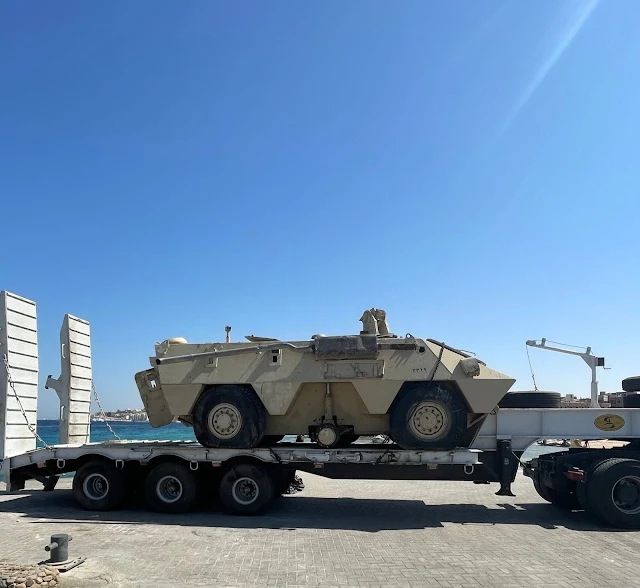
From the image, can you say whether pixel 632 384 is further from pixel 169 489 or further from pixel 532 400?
pixel 169 489

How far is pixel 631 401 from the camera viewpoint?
1218 cm

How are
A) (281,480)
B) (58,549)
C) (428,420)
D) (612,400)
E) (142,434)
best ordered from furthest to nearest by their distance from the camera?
(142,434) < (612,400) < (281,480) < (428,420) < (58,549)

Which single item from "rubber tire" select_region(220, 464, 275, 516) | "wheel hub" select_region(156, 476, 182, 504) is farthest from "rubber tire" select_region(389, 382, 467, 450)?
"wheel hub" select_region(156, 476, 182, 504)

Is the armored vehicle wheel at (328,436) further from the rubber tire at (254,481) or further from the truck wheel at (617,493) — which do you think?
the truck wheel at (617,493)

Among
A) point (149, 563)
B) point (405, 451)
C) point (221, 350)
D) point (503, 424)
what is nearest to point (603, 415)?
point (503, 424)

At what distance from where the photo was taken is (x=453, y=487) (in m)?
15.7

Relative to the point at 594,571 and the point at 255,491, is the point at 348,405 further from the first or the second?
the point at 594,571

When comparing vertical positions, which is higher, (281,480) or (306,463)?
(306,463)

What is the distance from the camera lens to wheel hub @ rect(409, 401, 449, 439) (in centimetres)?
1141

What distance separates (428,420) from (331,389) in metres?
1.96

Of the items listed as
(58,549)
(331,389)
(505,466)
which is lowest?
(58,549)

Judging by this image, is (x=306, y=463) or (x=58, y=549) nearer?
(x=58, y=549)

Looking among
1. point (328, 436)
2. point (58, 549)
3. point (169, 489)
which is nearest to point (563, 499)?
point (328, 436)

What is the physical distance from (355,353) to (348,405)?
1.15 metres
